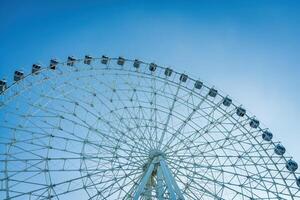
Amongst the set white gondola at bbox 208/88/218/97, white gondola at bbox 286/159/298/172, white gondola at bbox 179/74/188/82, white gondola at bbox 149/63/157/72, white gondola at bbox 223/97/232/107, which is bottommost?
white gondola at bbox 286/159/298/172

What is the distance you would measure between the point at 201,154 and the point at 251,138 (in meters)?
4.28

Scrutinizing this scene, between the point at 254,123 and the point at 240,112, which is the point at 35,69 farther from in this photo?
the point at 254,123

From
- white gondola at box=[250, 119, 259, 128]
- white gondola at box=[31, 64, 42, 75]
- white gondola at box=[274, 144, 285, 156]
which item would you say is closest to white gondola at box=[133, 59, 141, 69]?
white gondola at box=[31, 64, 42, 75]

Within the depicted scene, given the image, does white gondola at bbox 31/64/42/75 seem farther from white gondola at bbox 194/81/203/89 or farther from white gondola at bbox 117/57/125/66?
white gondola at bbox 194/81/203/89

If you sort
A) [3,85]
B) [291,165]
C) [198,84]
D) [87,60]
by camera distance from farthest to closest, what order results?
1. [198,84]
2. [87,60]
3. [291,165]
4. [3,85]

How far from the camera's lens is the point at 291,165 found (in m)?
32.0

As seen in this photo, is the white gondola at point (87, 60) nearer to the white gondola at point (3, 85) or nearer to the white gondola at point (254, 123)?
the white gondola at point (3, 85)

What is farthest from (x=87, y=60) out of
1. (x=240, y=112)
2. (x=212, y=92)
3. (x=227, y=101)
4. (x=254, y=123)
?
(x=254, y=123)

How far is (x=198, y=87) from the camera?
3419cm

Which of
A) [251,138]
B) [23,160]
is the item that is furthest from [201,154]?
[23,160]

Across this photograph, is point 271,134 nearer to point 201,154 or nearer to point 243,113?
point 243,113

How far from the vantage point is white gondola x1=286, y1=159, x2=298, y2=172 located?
3179 centimetres

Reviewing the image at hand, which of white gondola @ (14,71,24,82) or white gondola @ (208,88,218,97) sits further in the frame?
white gondola @ (208,88,218,97)

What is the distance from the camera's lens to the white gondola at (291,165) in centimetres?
3179
